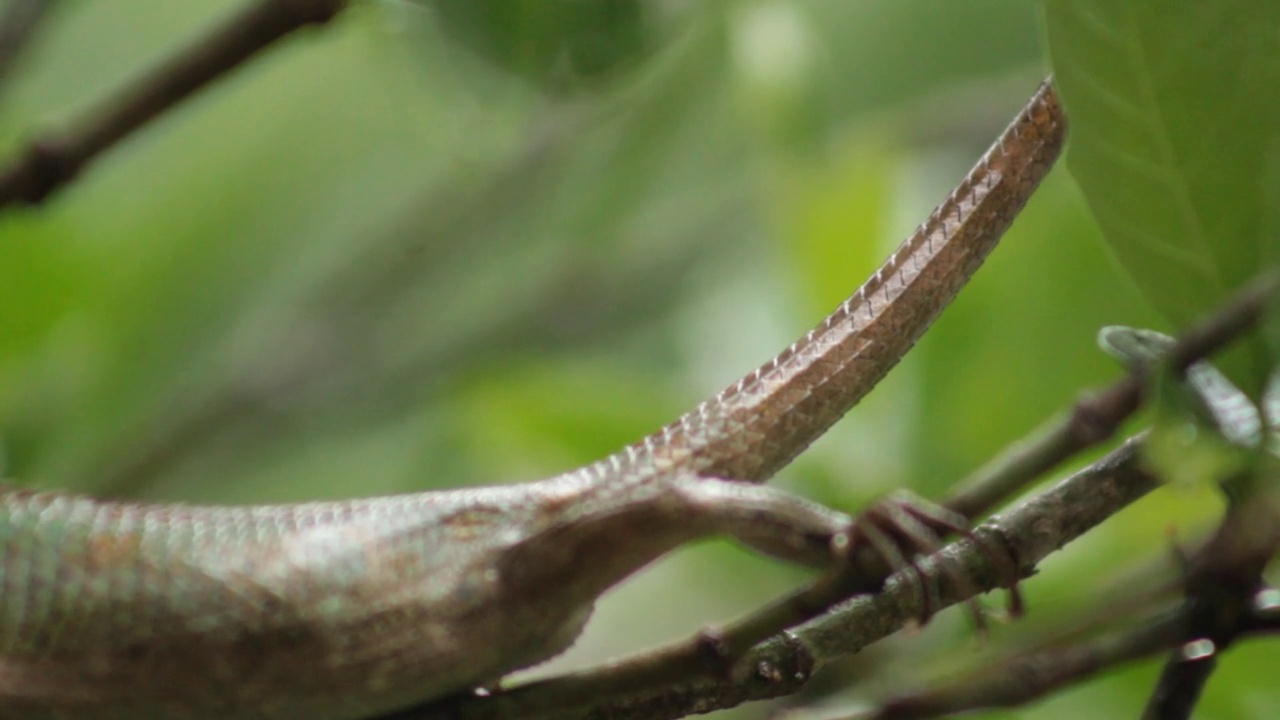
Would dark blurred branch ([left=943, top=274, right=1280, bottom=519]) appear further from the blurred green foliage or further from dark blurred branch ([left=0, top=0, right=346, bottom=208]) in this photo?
dark blurred branch ([left=0, top=0, right=346, bottom=208])

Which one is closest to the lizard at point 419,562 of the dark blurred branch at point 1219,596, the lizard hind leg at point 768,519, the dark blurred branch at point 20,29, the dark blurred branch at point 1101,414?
the lizard hind leg at point 768,519

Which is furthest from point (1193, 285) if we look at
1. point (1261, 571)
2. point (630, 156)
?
point (630, 156)

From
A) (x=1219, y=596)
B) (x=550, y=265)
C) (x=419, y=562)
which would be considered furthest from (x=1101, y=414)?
(x=550, y=265)

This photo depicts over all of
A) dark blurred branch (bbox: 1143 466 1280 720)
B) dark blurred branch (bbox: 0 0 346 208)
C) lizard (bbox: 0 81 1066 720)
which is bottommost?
dark blurred branch (bbox: 1143 466 1280 720)

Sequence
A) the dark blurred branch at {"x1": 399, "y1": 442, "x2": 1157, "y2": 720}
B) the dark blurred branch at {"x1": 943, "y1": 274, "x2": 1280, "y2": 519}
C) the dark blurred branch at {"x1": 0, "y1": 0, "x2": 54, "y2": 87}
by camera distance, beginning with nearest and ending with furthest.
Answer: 1. the dark blurred branch at {"x1": 943, "y1": 274, "x2": 1280, "y2": 519}
2. the dark blurred branch at {"x1": 399, "y1": 442, "x2": 1157, "y2": 720}
3. the dark blurred branch at {"x1": 0, "y1": 0, "x2": 54, "y2": 87}

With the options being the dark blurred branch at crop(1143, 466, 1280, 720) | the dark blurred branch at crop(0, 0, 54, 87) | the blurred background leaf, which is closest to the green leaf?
the blurred background leaf

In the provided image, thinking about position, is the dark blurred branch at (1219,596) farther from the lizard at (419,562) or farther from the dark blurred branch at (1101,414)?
the lizard at (419,562)

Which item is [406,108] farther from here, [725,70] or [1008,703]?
[1008,703]

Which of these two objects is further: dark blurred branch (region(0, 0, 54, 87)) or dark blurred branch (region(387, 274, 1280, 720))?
dark blurred branch (region(0, 0, 54, 87))
